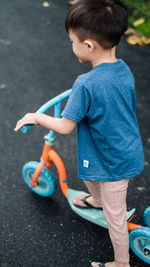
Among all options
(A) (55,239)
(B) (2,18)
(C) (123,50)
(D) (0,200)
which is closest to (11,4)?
(B) (2,18)

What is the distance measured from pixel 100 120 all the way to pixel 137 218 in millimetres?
1253

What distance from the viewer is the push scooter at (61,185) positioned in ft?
6.68

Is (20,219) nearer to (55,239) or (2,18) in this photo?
(55,239)

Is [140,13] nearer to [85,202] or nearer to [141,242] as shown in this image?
[85,202]

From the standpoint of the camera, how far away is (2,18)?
4742mm

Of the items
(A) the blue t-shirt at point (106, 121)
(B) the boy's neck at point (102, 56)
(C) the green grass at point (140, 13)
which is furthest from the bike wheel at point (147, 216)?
(C) the green grass at point (140, 13)

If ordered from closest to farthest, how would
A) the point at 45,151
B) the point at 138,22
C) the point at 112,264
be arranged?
the point at 112,264 → the point at 45,151 → the point at 138,22

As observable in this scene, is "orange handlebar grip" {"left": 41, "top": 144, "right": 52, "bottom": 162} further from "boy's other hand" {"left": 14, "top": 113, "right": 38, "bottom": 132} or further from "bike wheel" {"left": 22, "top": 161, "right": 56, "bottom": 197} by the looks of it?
"boy's other hand" {"left": 14, "top": 113, "right": 38, "bottom": 132}

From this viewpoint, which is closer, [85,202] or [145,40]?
[85,202]

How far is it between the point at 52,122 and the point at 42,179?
2.92 feet

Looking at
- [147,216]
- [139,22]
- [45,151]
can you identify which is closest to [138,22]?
[139,22]

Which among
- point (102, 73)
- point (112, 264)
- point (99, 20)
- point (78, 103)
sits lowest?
point (112, 264)

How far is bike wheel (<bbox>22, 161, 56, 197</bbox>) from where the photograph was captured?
2305 millimetres

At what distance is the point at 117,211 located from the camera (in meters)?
1.83
